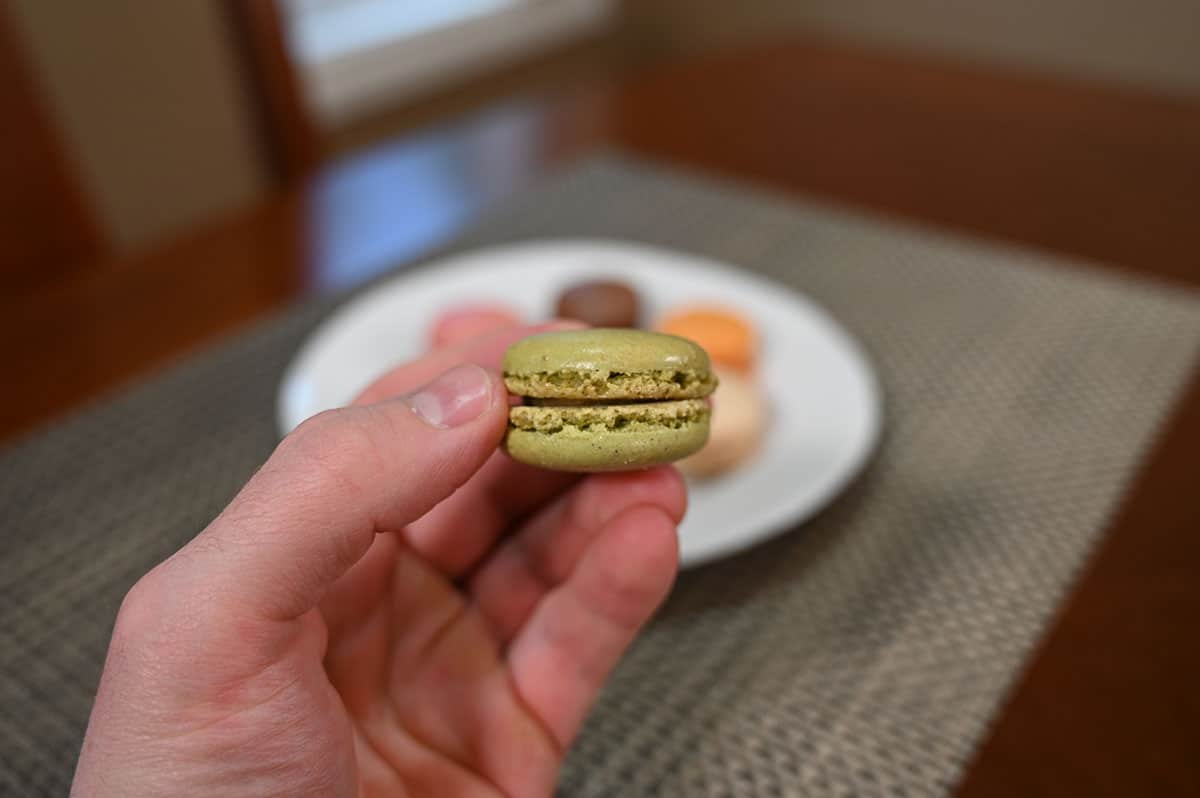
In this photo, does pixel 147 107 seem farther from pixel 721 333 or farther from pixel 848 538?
pixel 848 538

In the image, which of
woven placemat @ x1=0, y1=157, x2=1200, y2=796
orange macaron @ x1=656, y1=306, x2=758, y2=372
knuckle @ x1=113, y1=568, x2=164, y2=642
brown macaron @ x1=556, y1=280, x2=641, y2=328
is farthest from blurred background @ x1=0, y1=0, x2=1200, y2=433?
knuckle @ x1=113, y1=568, x2=164, y2=642

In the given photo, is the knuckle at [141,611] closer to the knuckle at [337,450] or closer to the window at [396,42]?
the knuckle at [337,450]

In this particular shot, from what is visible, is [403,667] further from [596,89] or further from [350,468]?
[596,89]

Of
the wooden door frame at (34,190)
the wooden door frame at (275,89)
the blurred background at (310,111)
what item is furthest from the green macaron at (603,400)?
the wooden door frame at (275,89)

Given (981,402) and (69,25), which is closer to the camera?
(981,402)

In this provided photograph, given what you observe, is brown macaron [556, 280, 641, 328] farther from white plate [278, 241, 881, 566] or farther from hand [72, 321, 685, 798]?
hand [72, 321, 685, 798]

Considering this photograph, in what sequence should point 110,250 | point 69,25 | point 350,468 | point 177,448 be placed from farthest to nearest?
point 69,25
point 110,250
point 177,448
point 350,468

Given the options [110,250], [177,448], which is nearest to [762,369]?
[177,448]
